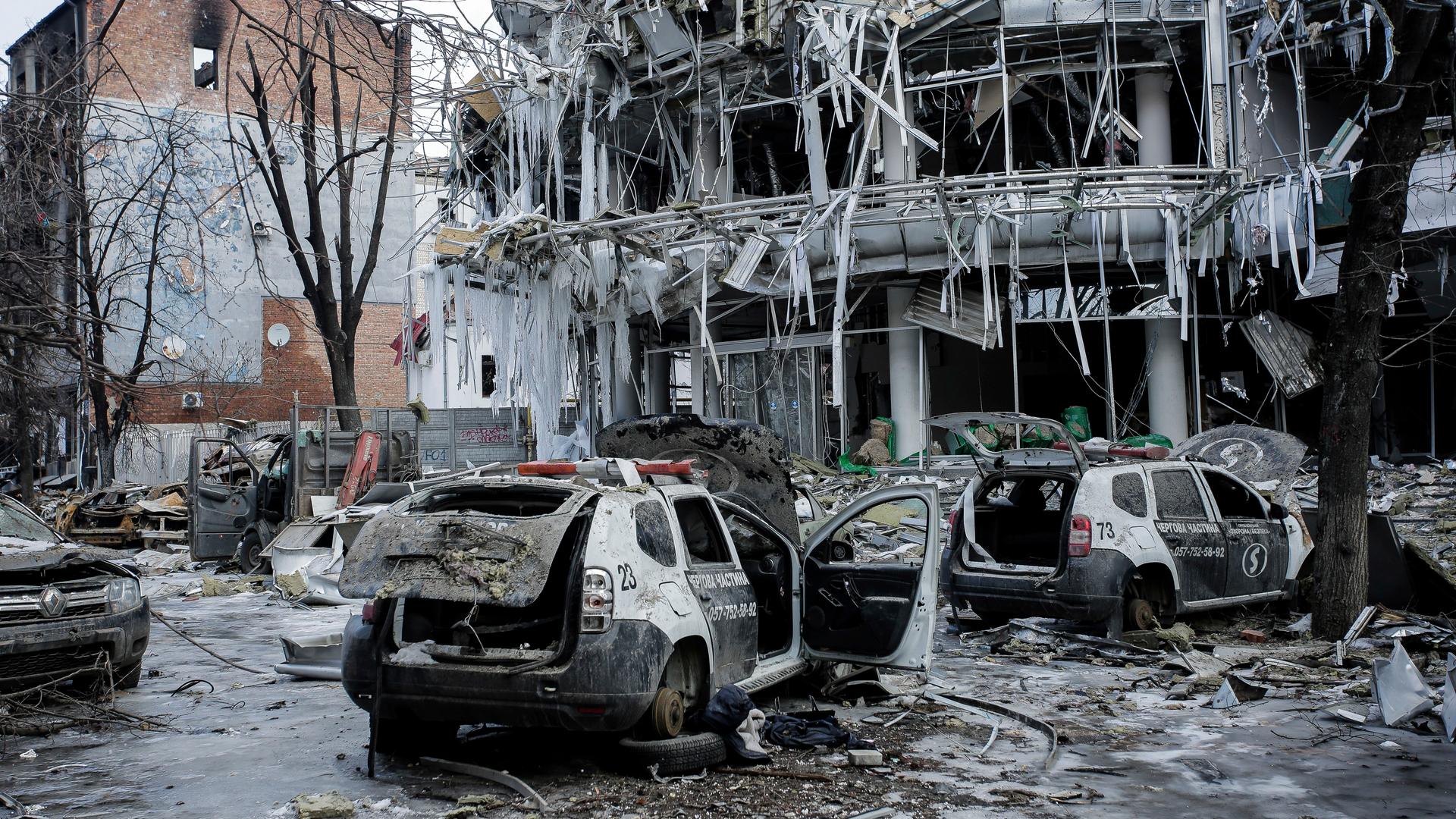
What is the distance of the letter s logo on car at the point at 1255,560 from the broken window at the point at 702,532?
597 cm

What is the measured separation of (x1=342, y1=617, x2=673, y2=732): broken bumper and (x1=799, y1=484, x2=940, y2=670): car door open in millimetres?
2041

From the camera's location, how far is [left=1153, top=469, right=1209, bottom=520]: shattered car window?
9.92 m

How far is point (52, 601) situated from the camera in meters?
7.58

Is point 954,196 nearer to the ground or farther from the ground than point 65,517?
farther from the ground

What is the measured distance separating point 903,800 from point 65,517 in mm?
21727

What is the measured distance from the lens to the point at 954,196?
16.7m

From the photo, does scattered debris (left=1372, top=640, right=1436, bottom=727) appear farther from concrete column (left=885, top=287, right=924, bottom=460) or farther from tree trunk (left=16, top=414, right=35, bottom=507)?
tree trunk (left=16, top=414, right=35, bottom=507)

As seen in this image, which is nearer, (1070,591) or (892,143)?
(1070,591)

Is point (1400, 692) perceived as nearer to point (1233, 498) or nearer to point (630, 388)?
point (1233, 498)

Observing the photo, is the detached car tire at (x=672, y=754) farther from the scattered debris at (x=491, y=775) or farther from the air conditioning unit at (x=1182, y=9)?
the air conditioning unit at (x=1182, y=9)

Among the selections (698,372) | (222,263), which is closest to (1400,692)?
(698,372)

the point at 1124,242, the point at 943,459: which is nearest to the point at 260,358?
the point at 943,459

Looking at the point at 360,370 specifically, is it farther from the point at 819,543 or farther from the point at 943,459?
the point at 819,543

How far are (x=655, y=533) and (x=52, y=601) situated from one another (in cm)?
442
